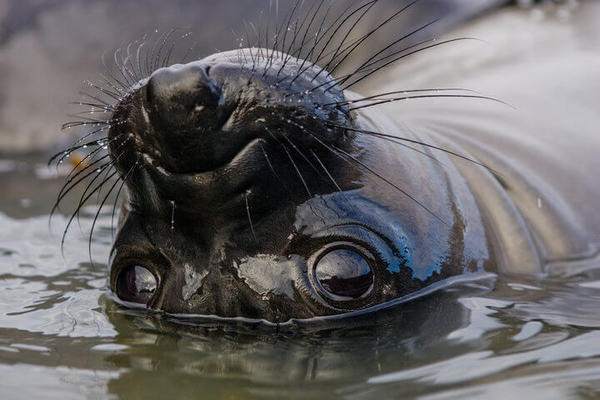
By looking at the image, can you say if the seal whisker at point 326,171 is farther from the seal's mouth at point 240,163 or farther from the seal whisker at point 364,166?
the seal's mouth at point 240,163

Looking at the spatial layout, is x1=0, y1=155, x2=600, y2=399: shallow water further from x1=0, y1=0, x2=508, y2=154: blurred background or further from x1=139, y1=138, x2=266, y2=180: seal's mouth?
x1=0, y1=0, x2=508, y2=154: blurred background

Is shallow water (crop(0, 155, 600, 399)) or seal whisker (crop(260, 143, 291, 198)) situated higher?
seal whisker (crop(260, 143, 291, 198))

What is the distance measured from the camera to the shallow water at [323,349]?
7.33 ft

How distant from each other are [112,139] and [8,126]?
573 cm

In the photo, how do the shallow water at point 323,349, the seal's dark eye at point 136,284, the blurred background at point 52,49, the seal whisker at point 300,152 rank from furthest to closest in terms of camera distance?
the blurred background at point 52,49 → the seal's dark eye at point 136,284 → the seal whisker at point 300,152 → the shallow water at point 323,349

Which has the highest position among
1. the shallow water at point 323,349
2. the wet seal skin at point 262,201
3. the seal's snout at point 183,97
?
the seal's snout at point 183,97

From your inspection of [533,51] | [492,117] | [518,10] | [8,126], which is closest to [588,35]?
[533,51]

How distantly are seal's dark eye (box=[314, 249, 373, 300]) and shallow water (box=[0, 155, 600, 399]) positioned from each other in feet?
0.36

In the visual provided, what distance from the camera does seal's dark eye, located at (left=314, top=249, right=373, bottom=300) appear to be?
108 inches

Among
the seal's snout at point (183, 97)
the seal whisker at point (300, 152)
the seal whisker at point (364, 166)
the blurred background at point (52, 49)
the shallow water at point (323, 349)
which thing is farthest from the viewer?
the blurred background at point (52, 49)

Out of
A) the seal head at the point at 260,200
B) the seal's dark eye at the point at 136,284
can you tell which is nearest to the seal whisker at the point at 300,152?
the seal head at the point at 260,200

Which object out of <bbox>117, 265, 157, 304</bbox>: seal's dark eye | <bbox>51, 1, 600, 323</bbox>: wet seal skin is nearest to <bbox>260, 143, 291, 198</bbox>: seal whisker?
<bbox>51, 1, 600, 323</bbox>: wet seal skin

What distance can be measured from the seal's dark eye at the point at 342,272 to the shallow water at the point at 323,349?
0.36 feet

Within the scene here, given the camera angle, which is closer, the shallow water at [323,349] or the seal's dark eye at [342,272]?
the shallow water at [323,349]
